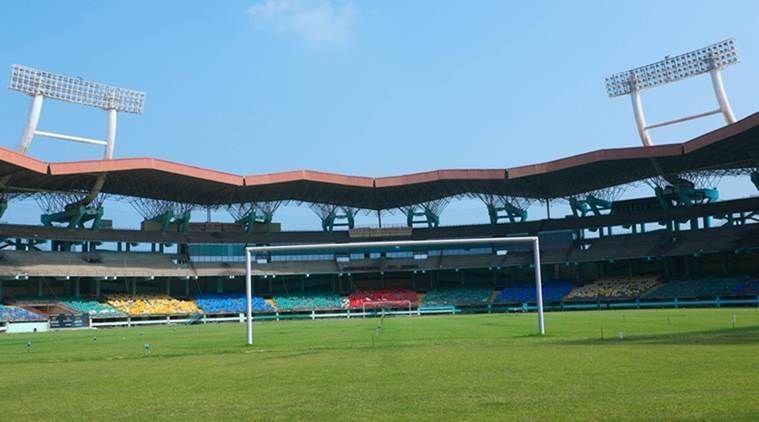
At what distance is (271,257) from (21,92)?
3345cm

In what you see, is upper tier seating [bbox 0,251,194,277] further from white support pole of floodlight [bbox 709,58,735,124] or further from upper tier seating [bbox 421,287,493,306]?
white support pole of floodlight [bbox 709,58,735,124]

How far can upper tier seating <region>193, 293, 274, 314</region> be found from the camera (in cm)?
7544

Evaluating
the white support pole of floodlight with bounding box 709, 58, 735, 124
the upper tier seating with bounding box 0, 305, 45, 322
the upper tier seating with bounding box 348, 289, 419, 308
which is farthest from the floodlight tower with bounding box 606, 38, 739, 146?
the upper tier seating with bounding box 0, 305, 45, 322

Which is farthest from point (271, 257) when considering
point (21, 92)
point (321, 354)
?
point (321, 354)

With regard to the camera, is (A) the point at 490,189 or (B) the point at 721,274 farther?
(A) the point at 490,189

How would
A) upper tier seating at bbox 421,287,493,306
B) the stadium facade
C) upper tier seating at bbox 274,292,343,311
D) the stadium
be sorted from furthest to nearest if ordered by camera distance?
upper tier seating at bbox 421,287,493,306 → upper tier seating at bbox 274,292,343,311 → the stadium facade → the stadium

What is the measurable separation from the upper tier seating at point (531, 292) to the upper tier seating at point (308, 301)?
62.0 ft

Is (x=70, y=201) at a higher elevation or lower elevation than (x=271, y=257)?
higher

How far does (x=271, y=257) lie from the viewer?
8481cm

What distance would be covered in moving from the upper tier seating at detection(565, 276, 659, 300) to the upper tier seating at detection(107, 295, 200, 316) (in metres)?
41.7

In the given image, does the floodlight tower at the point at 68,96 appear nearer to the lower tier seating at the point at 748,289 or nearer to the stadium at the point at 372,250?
the stadium at the point at 372,250

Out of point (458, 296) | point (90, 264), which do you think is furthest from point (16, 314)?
point (458, 296)

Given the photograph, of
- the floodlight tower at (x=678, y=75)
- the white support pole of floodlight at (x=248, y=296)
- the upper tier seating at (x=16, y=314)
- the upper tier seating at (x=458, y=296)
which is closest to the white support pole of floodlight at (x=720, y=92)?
the floodlight tower at (x=678, y=75)

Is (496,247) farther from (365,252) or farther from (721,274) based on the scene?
(721,274)
